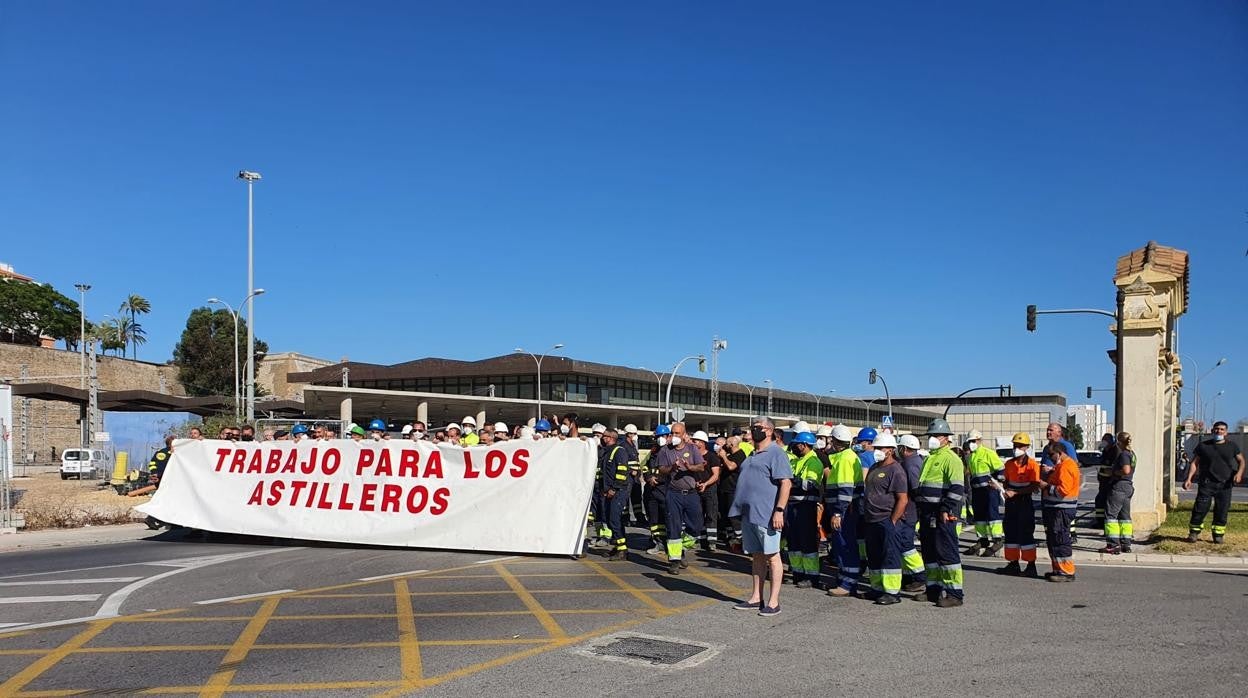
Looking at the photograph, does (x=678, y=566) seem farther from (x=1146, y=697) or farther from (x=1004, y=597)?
(x=1146, y=697)

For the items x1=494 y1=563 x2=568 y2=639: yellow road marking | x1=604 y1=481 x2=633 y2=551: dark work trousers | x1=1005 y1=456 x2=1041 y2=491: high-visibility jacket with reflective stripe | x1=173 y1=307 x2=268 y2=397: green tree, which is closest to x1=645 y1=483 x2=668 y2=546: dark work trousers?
x1=604 y1=481 x2=633 y2=551: dark work trousers

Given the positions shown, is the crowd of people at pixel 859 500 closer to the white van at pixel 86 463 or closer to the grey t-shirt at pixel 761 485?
the grey t-shirt at pixel 761 485

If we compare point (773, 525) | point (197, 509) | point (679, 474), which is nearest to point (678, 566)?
point (679, 474)

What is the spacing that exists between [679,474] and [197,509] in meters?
8.47

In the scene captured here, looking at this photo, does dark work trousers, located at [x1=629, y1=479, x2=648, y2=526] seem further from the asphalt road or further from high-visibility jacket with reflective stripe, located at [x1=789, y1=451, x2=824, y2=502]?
high-visibility jacket with reflective stripe, located at [x1=789, y1=451, x2=824, y2=502]

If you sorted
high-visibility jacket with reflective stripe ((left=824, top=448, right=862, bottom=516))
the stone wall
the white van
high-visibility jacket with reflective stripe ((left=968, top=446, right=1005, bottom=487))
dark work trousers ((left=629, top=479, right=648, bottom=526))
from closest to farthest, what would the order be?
1. high-visibility jacket with reflective stripe ((left=824, top=448, right=862, bottom=516))
2. high-visibility jacket with reflective stripe ((left=968, top=446, right=1005, bottom=487))
3. dark work trousers ((left=629, top=479, right=648, bottom=526))
4. the white van
5. the stone wall

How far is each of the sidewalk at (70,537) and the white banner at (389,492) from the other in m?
1.05

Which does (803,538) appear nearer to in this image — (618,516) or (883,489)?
(883,489)

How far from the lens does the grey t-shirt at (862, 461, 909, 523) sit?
361 inches

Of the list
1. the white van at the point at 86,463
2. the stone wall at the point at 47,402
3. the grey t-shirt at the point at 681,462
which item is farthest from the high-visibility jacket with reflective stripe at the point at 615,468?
the stone wall at the point at 47,402

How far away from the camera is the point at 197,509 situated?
14953 millimetres

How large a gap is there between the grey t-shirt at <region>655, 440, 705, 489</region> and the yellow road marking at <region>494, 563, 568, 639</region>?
2.32m

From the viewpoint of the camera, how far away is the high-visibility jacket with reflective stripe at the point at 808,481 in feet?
Answer: 32.4

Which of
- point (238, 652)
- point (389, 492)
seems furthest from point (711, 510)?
point (238, 652)
